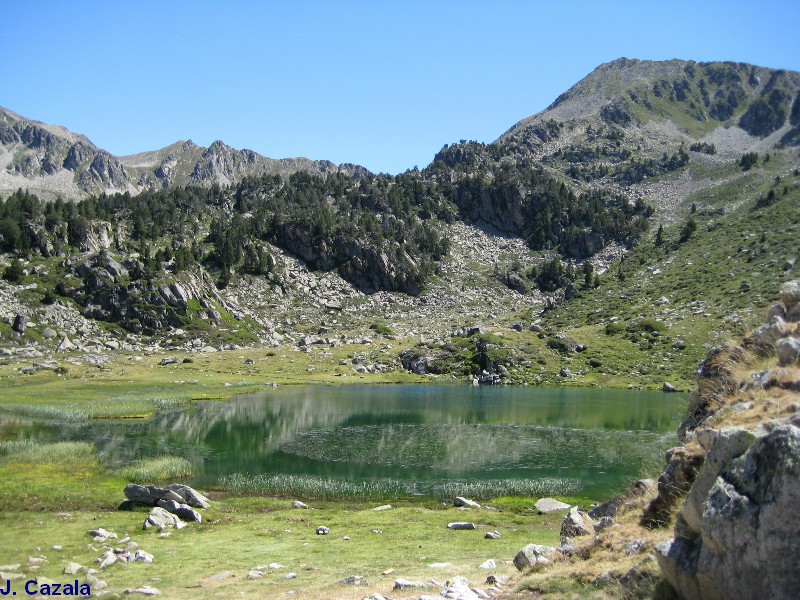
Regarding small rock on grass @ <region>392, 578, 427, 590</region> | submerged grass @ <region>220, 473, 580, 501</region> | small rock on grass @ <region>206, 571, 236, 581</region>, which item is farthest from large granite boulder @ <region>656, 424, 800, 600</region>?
submerged grass @ <region>220, 473, 580, 501</region>

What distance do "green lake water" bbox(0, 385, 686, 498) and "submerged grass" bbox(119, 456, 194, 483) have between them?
1247 millimetres

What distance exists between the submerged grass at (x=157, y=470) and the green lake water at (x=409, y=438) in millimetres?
1247

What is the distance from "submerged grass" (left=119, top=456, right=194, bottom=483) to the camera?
129ft

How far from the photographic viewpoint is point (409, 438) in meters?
58.4

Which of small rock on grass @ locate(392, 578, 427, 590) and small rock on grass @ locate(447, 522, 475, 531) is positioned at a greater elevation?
small rock on grass @ locate(392, 578, 427, 590)

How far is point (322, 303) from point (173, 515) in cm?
16697

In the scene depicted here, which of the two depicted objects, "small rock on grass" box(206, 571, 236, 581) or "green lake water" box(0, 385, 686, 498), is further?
"green lake water" box(0, 385, 686, 498)

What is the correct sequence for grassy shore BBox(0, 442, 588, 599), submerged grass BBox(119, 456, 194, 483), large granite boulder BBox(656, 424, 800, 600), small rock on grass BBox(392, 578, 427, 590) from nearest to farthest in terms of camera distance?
large granite boulder BBox(656, 424, 800, 600), small rock on grass BBox(392, 578, 427, 590), grassy shore BBox(0, 442, 588, 599), submerged grass BBox(119, 456, 194, 483)

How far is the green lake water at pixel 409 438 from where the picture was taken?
1700 inches

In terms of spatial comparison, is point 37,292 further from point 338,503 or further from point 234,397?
point 338,503

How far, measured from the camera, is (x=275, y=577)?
61.1ft

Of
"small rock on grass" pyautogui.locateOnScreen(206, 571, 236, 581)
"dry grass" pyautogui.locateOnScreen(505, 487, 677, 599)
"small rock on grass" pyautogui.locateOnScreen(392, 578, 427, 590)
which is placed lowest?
"small rock on grass" pyautogui.locateOnScreen(206, 571, 236, 581)

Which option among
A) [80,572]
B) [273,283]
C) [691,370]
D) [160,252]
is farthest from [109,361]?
[691,370]

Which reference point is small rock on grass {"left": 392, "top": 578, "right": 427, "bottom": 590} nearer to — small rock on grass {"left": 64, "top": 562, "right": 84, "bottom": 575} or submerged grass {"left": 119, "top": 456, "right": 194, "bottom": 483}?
small rock on grass {"left": 64, "top": 562, "right": 84, "bottom": 575}
